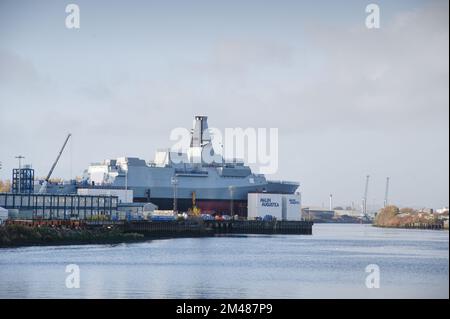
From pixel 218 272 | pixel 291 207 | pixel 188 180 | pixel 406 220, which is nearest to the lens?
pixel 218 272

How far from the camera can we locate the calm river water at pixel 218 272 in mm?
41562

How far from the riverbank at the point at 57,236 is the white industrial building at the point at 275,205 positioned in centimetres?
3411

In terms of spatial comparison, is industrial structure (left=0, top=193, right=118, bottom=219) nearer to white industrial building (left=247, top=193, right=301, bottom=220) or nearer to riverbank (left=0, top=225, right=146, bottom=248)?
riverbank (left=0, top=225, right=146, bottom=248)

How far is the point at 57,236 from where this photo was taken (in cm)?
7481

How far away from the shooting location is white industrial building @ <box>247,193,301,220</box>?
119m

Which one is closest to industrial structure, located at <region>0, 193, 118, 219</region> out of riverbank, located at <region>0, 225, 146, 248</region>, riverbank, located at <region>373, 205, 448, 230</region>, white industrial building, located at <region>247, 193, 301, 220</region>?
riverbank, located at <region>0, 225, 146, 248</region>

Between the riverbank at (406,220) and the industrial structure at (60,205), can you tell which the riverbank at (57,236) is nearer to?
the industrial structure at (60,205)

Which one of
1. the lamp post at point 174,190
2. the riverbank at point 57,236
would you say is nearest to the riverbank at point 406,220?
the lamp post at point 174,190

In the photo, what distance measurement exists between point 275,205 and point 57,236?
1946 inches

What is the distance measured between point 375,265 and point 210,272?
11.0m

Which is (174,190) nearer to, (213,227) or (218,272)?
(213,227)

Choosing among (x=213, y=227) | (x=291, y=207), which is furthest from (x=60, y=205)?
(x=291, y=207)
